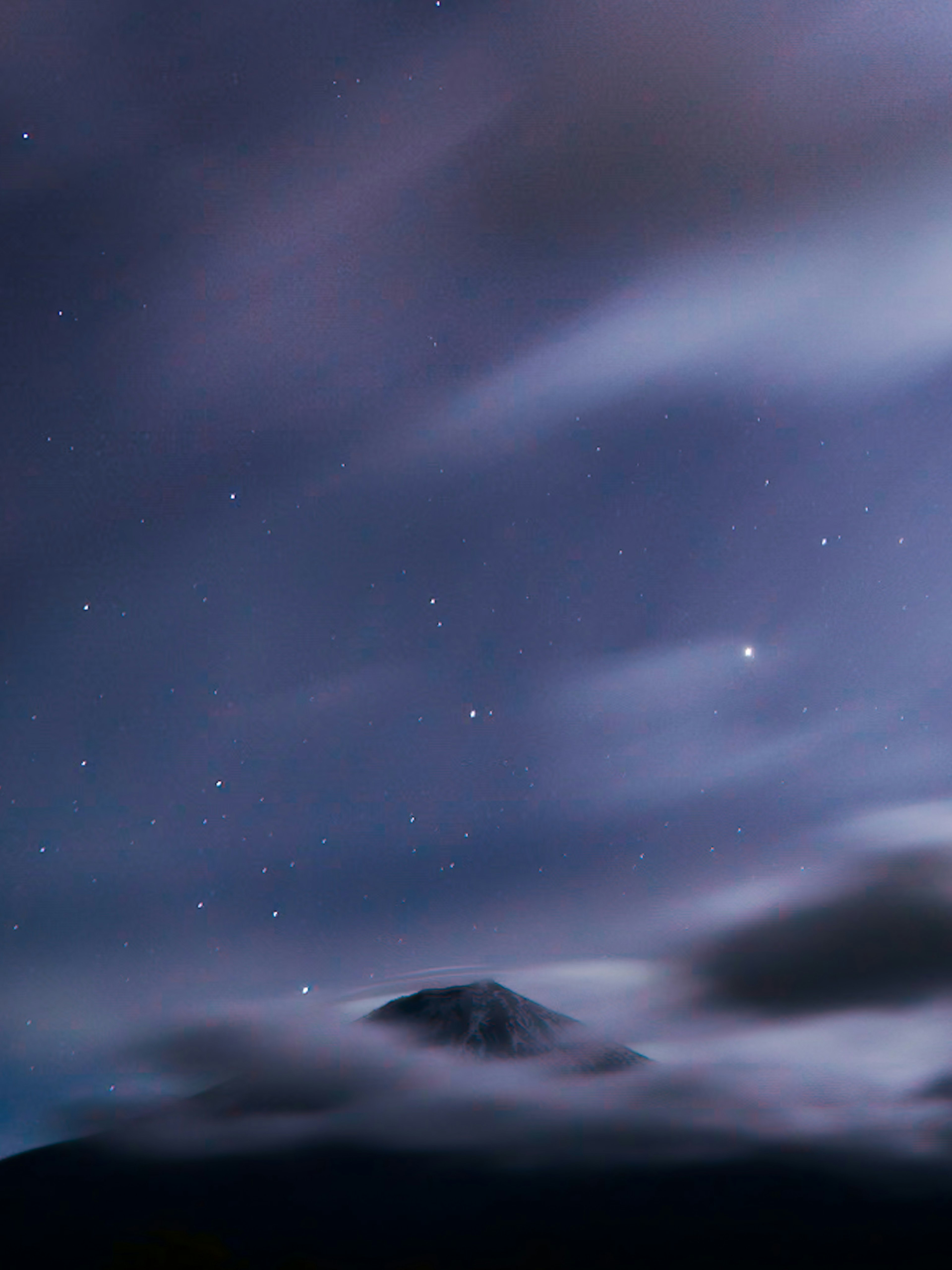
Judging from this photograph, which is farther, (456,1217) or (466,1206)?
(466,1206)

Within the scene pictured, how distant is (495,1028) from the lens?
111000 millimetres

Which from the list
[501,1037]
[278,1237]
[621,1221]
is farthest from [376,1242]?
[501,1037]

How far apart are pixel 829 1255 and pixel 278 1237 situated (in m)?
45.0

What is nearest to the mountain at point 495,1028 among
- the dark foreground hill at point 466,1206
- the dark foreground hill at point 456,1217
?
the dark foreground hill at point 466,1206

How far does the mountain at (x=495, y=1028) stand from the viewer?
355 ft

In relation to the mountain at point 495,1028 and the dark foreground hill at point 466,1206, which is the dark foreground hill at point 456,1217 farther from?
the mountain at point 495,1028

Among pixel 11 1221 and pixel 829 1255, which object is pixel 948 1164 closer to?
pixel 829 1255

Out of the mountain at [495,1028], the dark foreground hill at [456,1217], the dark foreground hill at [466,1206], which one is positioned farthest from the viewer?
the mountain at [495,1028]

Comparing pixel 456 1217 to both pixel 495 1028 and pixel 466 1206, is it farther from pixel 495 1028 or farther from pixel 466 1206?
pixel 495 1028

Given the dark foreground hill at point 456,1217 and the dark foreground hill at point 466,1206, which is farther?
the dark foreground hill at point 466,1206

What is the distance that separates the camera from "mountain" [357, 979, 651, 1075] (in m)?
108

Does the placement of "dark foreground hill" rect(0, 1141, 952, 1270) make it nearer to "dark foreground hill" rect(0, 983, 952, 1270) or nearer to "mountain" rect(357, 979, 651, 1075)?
"dark foreground hill" rect(0, 983, 952, 1270)

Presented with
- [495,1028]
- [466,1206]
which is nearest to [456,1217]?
[466,1206]

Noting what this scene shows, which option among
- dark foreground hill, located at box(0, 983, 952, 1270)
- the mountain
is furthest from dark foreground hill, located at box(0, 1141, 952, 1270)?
the mountain
